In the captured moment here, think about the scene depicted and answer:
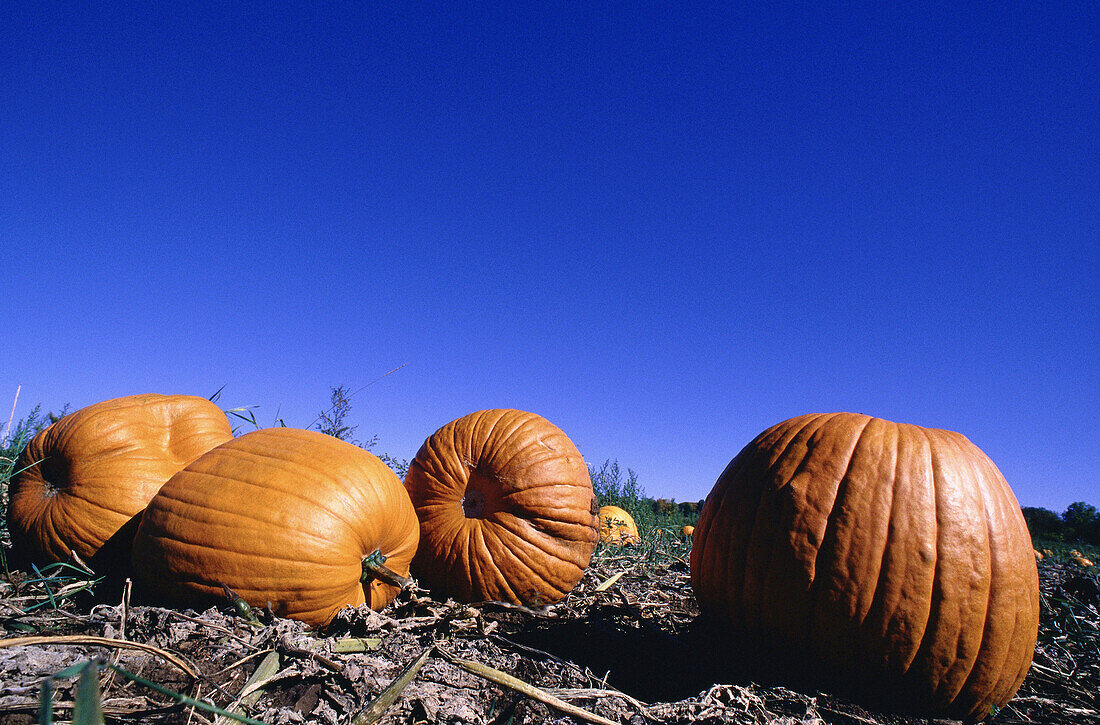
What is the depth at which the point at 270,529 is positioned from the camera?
2.30 meters

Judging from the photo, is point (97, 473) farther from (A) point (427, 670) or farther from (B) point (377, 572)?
(A) point (427, 670)

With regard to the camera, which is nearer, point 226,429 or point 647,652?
point 647,652

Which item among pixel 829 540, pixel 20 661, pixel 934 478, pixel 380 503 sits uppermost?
pixel 934 478

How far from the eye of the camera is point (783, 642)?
2250mm

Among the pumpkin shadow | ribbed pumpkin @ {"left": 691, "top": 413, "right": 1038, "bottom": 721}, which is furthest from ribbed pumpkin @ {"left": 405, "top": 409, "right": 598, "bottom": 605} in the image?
ribbed pumpkin @ {"left": 691, "top": 413, "right": 1038, "bottom": 721}

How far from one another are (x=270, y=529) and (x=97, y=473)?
1.23 m

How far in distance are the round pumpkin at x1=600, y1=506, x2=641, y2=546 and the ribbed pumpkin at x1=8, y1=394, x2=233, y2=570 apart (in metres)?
3.40

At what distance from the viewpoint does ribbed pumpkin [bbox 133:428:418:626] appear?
2.27 m

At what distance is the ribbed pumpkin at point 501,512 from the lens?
3012 millimetres

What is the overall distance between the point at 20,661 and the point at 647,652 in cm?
210

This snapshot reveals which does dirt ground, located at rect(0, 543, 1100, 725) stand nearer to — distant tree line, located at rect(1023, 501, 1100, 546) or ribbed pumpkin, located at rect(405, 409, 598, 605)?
ribbed pumpkin, located at rect(405, 409, 598, 605)

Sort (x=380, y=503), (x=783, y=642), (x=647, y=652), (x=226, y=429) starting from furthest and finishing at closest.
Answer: (x=226, y=429) → (x=380, y=503) → (x=647, y=652) → (x=783, y=642)

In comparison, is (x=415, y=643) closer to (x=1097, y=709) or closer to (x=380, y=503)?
(x=380, y=503)

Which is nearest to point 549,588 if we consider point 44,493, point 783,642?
point 783,642
